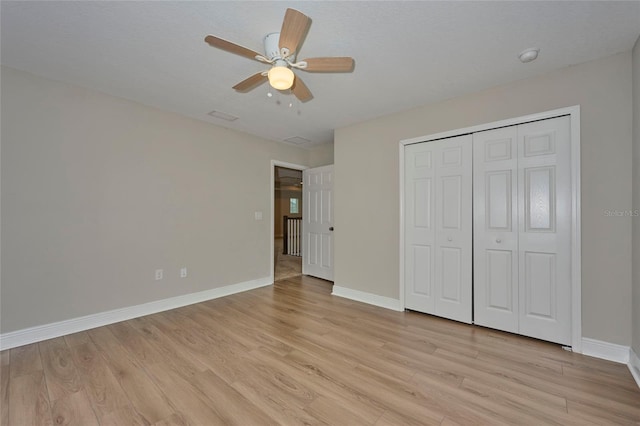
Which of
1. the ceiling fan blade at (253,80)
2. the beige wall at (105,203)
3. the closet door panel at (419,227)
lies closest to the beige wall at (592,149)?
the closet door panel at (419,227)

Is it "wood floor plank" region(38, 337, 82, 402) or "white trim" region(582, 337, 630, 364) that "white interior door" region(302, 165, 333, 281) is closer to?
"white trim" region(582, 337, 630, 364)

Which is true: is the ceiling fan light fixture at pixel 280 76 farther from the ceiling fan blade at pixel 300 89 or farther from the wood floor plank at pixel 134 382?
the wood floor plank at pixel 134 382

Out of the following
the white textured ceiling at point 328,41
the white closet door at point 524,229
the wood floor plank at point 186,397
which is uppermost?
the white textured ceiling at point 328,41

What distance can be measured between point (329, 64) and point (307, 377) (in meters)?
2.30

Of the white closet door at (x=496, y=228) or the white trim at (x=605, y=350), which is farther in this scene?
the white closet door at (x=496, y=228)

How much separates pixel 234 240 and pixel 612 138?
4381 mm

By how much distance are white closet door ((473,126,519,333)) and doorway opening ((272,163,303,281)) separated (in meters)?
3.19

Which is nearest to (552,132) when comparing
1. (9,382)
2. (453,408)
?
(453,408)

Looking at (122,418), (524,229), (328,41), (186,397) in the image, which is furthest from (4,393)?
(524,229)

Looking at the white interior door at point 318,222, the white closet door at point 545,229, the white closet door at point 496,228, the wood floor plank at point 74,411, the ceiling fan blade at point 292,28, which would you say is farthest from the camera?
the white interior door at point 318,222

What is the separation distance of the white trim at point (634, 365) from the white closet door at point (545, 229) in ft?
1.19

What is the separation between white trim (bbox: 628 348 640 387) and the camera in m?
1.91

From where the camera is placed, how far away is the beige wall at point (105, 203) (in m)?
2.45

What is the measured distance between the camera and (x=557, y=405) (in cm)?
168
